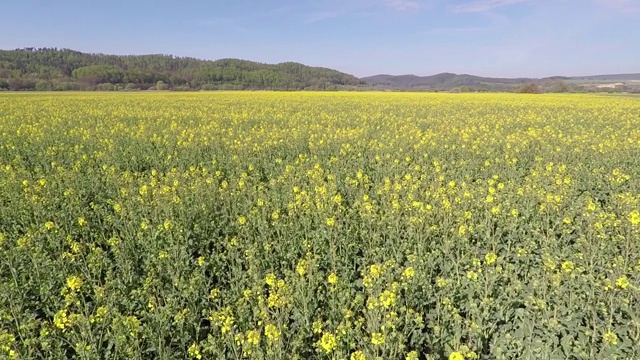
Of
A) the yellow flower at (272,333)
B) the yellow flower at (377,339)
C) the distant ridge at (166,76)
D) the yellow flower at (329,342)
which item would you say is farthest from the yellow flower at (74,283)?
the distant ridge at (166,76)

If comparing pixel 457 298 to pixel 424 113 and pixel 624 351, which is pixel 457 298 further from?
pixel 424 113

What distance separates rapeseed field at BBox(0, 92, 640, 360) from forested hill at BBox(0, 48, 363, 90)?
225ft

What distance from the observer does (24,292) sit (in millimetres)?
4102

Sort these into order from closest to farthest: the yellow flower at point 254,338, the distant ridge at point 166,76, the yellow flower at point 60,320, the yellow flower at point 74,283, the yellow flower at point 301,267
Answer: the yellow flower at point 254,338
the yellow flower at point 60,320
the yellow flower at point 74,283
the yellow flower at point 301,267
the distant ridge at point 166,76

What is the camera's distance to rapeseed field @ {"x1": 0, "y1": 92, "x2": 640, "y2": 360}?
338cm

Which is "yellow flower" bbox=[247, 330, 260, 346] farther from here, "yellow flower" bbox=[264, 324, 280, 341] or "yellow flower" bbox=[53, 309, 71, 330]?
"yellow flower" bbox=[53, 309, 71, 330]

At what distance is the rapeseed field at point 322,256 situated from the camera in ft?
11.1

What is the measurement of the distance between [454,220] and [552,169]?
4.24 metres

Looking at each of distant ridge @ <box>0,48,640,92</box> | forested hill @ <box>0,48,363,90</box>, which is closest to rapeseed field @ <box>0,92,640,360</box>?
distant ridge @ <box>0,48,640,92</box>

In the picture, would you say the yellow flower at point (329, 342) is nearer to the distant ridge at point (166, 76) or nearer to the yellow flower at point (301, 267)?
the yellow flower at point (301, 267)

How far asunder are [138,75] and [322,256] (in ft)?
288

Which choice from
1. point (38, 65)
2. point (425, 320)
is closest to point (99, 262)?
point (425, 320)

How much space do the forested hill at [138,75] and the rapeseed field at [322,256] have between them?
6853cm

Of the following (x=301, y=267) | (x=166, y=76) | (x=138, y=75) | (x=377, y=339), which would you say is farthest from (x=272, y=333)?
(x=166, y=76)
